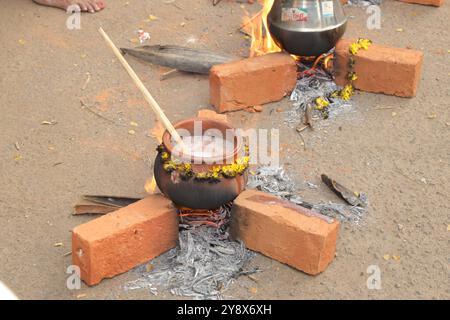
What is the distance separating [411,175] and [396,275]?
1.08 meters

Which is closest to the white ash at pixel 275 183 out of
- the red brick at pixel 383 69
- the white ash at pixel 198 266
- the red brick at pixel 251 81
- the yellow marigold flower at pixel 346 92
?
the white ash at pixel 198 266

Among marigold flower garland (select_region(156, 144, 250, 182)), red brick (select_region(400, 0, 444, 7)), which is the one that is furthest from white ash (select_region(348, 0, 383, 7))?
marigold flower garland (select_region(156, 144, 250, 182))

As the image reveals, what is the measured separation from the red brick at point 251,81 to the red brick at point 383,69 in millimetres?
400

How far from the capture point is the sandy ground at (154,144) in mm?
5223

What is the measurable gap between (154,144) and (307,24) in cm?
148

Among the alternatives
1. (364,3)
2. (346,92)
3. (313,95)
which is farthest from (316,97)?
(364,3)

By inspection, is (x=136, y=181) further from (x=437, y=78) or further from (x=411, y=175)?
(x=437, y=78)

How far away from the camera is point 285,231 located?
515 centimetres

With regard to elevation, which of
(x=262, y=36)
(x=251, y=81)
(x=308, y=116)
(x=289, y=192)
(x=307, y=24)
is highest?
(x=307, y=24)

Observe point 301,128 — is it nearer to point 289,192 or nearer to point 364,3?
point 289,192

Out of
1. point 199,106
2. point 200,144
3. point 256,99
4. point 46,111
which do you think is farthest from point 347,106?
point 46,111

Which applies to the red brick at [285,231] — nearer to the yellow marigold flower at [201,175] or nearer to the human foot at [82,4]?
the yellow marigold flower at [201,175]

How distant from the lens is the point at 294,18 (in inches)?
265

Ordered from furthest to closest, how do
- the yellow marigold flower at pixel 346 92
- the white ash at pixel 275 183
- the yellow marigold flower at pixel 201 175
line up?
the yellow marigold flower at pixel 346 92 < the white ash at pixel 275 183 < the yellow marigold flower at pixel 201 175
